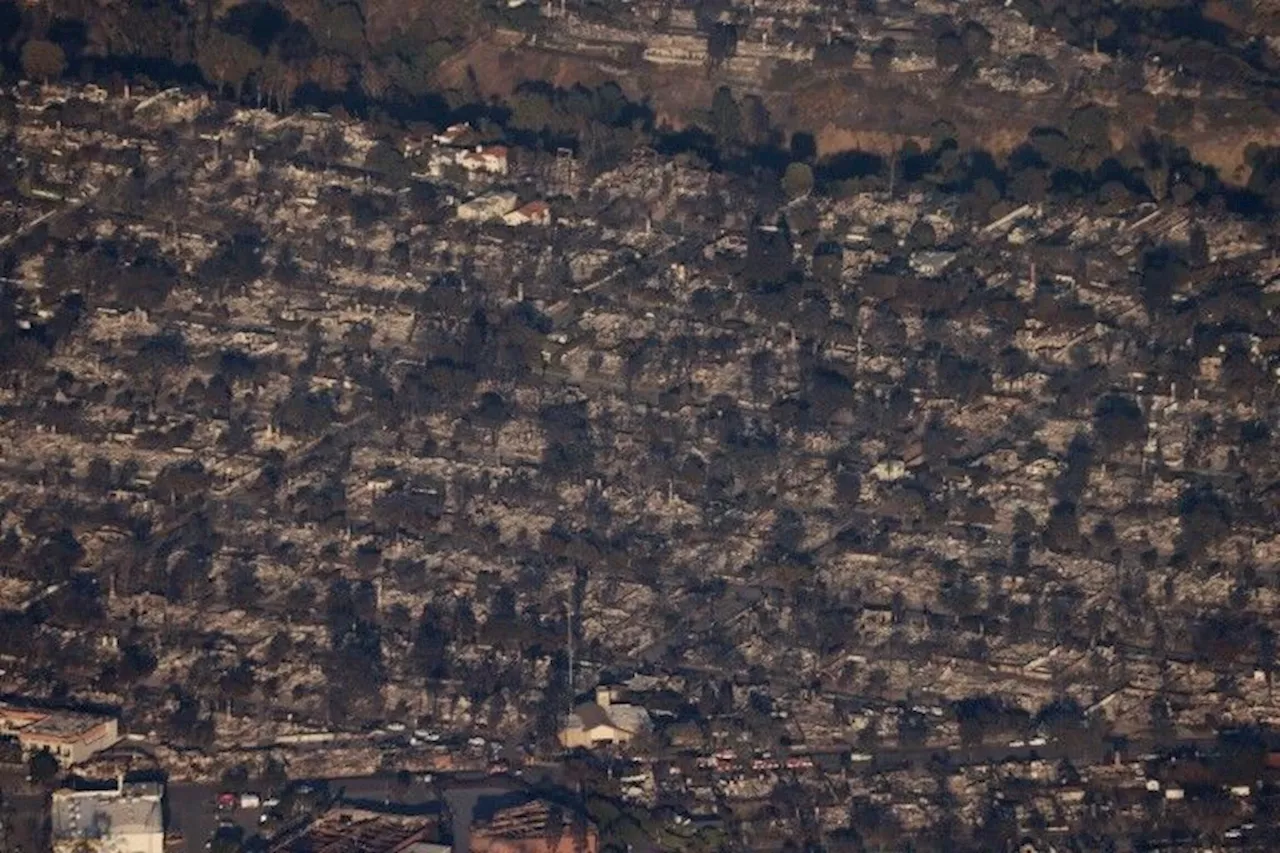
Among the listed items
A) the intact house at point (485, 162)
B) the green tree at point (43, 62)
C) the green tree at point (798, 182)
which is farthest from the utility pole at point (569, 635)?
the green tree at point (43, 62)

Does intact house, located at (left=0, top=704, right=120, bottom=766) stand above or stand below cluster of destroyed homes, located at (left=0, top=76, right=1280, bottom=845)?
below

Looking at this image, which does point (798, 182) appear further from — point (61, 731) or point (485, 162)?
point (61, 731)

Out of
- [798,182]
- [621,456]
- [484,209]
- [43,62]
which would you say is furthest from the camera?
[43,62]

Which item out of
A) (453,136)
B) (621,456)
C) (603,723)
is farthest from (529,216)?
(603,723)

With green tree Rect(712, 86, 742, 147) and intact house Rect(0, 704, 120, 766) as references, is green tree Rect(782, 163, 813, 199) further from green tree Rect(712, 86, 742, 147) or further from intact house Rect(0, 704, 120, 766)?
intact house Rect(0, 704, 120, 766)

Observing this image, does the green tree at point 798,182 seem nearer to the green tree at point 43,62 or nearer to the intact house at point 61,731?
the green tree at point 43,62

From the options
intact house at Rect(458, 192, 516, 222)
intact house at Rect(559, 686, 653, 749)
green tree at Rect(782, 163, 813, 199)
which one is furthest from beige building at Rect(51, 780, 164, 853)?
green tree at Rect(782, 163, 813, 199)
